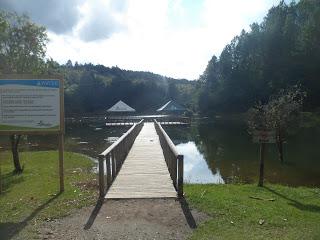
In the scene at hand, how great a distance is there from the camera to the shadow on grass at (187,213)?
7898 mm

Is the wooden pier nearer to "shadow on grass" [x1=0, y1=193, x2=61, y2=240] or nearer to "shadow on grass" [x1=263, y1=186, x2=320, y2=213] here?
"shadow on grass" [x1=0, y1=193, x2=61, y2=240]

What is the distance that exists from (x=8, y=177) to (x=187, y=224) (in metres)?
9.70

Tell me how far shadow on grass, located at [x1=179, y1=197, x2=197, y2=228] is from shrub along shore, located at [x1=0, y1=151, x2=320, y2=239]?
0.12 metres

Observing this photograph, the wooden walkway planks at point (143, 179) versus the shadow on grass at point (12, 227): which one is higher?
the wooden walkway planks at point (143, 179)

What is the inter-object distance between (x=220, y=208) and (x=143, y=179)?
3619 millimetres

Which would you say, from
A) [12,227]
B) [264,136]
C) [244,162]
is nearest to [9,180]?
[12,227]

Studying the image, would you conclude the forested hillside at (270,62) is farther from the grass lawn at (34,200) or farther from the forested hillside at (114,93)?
the grass lawn at (34,200)

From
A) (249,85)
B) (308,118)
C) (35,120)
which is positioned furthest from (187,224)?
(249,85)

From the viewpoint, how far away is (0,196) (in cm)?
1170

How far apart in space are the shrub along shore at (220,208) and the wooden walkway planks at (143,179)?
532mm

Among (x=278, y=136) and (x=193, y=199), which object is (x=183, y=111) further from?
(x=193, y=199)

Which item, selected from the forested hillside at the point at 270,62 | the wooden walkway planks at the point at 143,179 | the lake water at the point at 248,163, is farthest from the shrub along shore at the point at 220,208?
the forested hillside at the point at 270,62

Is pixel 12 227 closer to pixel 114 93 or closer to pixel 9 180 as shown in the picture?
pixel 9 180

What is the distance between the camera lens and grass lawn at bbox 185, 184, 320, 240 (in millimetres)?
7395
